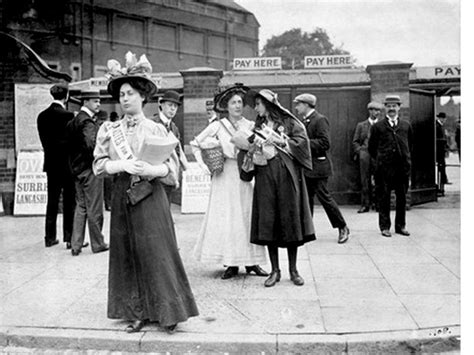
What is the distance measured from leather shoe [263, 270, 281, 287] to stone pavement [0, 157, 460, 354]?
0.10m

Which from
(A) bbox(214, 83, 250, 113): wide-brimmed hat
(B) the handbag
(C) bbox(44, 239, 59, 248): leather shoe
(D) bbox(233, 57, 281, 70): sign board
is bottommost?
(C) bbox(44, 239, 59, 248): leather shoe

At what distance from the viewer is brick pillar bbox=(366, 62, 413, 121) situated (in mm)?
11172

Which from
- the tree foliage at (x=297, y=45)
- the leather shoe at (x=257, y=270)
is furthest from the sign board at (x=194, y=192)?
the tree foliage at (x=297, y=45)

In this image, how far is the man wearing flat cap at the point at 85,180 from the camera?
7.41 m

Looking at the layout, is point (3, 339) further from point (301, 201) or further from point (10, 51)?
point (10, 51)

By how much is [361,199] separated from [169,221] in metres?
7.63

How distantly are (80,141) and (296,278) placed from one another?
11.3ft

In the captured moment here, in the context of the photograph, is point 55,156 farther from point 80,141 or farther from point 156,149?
point 156,149

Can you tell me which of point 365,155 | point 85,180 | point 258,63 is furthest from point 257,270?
point 258,63

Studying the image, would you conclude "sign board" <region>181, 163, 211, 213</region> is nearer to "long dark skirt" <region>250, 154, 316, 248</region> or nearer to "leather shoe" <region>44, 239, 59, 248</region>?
"leather shoe" <region>44, 239, 59, 248</region>

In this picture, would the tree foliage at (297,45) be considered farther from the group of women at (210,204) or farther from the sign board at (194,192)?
the group of women at (210,204)

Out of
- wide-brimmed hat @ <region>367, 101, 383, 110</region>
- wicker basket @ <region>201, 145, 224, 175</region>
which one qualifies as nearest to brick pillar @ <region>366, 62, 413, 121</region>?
wide-brimmed hat @ <region>367, 101, 383, 110</region>

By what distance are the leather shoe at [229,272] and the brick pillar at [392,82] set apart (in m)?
6.30

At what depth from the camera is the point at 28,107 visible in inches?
429
